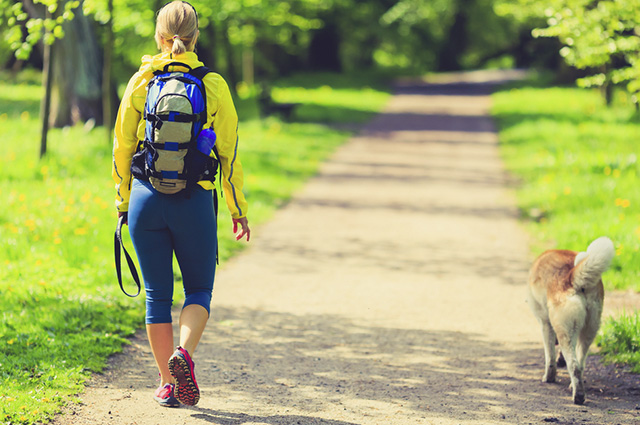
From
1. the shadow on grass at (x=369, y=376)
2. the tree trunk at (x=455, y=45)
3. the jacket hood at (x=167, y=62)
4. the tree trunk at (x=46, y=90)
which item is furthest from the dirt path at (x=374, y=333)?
the tree trunk at (x=455, y=45)

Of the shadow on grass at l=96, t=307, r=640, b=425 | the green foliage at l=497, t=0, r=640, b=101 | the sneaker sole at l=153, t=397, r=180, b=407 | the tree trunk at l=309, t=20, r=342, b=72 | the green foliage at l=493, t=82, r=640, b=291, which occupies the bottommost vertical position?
the sneaker sole at l=153, t=397, r=180, b=407

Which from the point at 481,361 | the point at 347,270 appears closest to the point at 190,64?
the point at 481,361

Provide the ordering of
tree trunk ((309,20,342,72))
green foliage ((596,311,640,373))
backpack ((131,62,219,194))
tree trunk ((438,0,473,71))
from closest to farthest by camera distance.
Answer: backpack ((131,62,219,194)) → green foliage ((596,311,640,373)) → tree trunk ((309,20,342,72)) → tree trunk ((438,0,473,71))

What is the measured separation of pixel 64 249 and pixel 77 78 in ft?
26.2

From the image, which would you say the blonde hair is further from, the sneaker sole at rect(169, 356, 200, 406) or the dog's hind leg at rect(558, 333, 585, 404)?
the dog's hind leg at rect(558, 333, 585, 404)

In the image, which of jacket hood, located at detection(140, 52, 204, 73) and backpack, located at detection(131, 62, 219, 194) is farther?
jacket hood, located at detection(140, 52, 204, 73)

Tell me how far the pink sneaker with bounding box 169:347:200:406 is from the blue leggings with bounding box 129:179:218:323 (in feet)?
1.14

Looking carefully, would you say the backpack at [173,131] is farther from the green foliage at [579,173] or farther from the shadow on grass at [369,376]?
the green foliage at [579,173]

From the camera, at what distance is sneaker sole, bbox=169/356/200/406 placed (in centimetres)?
382

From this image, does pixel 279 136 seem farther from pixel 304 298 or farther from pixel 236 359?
pixel 236 359

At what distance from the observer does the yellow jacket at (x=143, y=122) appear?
3.88 metres

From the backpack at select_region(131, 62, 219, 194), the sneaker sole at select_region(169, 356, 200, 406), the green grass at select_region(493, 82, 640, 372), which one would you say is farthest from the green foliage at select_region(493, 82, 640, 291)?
the backpack at select_region(131, 62, 219, 194)

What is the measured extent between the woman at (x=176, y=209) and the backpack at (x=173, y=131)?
6 centimetres

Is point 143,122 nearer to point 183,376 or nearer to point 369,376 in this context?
point 183,376
